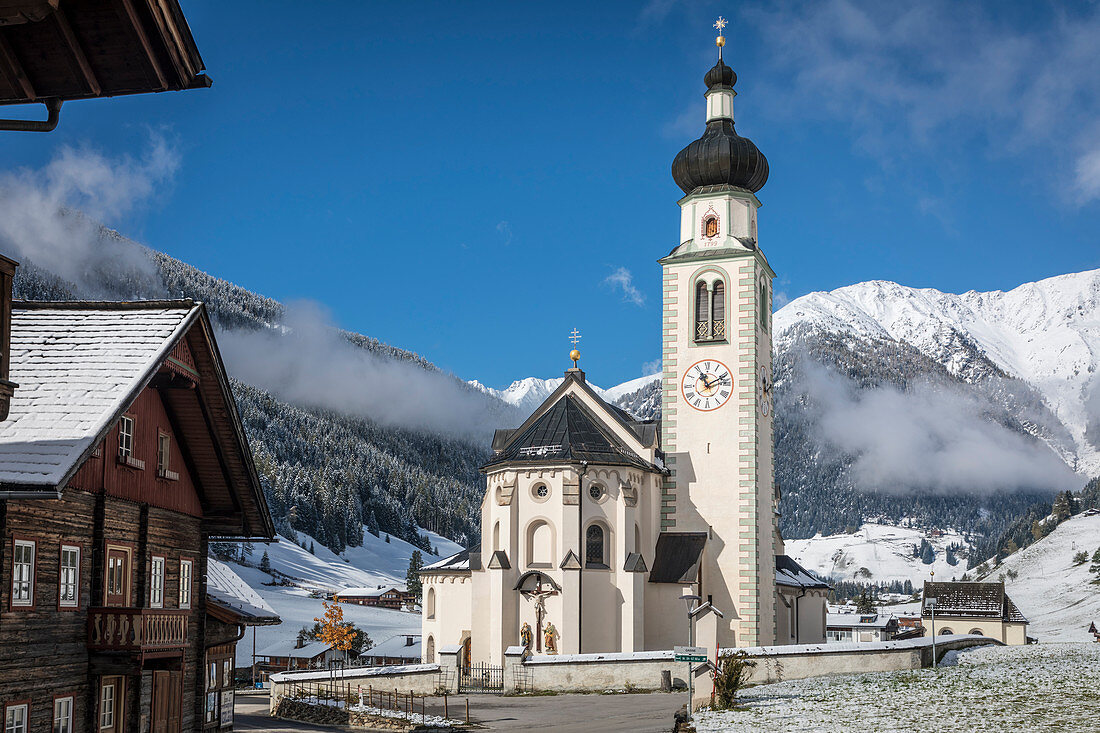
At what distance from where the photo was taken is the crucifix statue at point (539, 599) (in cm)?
Answer: 5041

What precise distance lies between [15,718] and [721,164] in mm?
46693

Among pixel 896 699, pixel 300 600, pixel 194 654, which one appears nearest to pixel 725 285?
pixel 896 699

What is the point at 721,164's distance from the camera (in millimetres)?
58781

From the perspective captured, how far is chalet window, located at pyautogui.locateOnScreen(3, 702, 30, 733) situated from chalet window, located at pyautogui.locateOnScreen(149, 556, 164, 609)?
4429 mm

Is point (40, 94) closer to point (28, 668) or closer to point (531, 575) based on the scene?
point (28, 668)

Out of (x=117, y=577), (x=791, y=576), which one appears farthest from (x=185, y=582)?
(x=791, y=576)

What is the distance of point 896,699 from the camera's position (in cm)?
3356

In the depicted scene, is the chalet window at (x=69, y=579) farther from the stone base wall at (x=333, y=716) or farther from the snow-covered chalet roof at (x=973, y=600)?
the snow-covered chalet roof at (x=973, y=600)

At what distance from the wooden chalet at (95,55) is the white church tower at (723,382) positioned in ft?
151

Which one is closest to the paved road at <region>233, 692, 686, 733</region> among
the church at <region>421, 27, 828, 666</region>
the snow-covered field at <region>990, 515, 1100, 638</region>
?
the church at <region>421, 27, 828, 666</region>

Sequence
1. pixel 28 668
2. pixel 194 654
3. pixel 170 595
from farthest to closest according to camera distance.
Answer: pixel 194 654 < pixel 170 595 < pixel 28 668

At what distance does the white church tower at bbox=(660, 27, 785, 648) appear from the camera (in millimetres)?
54844

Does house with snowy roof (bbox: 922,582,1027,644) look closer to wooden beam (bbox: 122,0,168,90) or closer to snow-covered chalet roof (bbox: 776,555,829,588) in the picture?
snow-covered chalet roof (bbox: 776,555,829,588)

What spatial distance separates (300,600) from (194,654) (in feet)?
488
